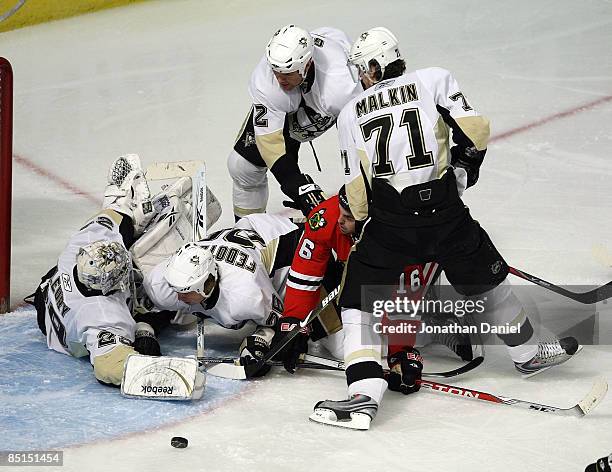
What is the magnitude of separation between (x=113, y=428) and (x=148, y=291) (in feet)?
2.04

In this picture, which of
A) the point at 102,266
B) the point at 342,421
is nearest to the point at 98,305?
the point at 102,266

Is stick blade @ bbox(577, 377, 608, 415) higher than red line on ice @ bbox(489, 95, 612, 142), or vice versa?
red line on ice @ bbox(489, 95, 612, 142)

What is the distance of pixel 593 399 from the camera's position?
4066 mm

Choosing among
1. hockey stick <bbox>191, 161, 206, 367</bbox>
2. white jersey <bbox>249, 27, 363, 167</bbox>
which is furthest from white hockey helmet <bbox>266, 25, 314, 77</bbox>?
hockey stick <bbox>191, 161, 206, 367</bbox>

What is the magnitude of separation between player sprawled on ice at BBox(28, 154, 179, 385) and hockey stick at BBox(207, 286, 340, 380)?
27 cm

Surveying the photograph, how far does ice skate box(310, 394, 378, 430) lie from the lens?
3.98 metres

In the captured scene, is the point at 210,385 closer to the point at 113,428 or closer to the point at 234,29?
the point at 113,428

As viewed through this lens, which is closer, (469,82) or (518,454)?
(518,454)

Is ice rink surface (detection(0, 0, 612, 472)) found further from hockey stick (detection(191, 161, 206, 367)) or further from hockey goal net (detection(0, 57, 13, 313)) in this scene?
hockey stick (detection(191, 161, 206, 367))

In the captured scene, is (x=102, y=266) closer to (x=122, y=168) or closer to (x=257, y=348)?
(x=257, y=348)

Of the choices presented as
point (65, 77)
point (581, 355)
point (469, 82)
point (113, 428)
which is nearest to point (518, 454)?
point (581, 355)

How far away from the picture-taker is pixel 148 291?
178 inches

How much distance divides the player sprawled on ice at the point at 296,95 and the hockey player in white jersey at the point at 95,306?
672 mm

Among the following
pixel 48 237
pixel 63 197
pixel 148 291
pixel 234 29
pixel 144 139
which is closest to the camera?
pixel 148 291
